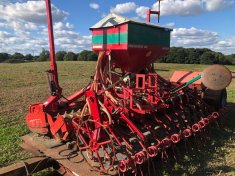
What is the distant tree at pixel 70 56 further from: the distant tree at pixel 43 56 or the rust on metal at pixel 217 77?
the rust on metal at pixel 217 77

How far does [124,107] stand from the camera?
15.5 feet

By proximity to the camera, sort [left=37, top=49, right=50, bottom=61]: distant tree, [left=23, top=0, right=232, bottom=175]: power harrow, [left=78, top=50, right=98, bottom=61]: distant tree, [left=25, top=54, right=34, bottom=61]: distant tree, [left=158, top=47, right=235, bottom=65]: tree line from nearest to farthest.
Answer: [left=23, top=0, right=232, bottom=175]: power harrow, [left=158, top=47, right=235, bottom=65]: tree line, [left=78, top=50, right=98, bottom=61]: distant tree, [left=37, top=49, right=50, bottom=61]: distant tree, [left=25, top=54, right=34, bottom=61]: distant tree

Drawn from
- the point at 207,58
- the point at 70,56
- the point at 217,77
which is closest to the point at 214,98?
the point at 217,77

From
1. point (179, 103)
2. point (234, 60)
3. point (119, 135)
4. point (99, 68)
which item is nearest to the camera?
point (119, 135)

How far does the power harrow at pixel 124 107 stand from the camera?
13.3 ft

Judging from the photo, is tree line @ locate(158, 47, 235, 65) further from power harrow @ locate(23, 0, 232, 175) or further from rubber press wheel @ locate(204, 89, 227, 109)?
power harrow @ locate(23, 0, 232, 175)

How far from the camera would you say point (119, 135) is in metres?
4.44

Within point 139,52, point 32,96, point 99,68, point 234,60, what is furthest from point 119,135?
point 234,60

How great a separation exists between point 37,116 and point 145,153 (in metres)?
1.96

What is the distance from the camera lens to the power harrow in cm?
406

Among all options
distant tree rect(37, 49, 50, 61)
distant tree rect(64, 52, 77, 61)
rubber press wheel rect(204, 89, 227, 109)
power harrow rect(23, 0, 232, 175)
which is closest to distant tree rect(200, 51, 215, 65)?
distant tree rect(64, 52, 77, 61)

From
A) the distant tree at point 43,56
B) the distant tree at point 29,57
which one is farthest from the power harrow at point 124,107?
the distant tree at point 29,57

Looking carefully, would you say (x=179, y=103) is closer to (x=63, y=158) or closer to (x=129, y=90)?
(x=129, y=90)

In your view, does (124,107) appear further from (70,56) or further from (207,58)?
(70,56)
